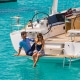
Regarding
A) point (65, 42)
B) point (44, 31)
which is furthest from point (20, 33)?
point (65, 42)

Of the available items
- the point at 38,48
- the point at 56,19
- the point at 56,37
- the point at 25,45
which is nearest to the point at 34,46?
the point at 38,48

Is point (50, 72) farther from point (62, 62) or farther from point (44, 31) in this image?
point (44, 31)

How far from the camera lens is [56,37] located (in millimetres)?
17234

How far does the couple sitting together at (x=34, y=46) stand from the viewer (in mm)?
15430

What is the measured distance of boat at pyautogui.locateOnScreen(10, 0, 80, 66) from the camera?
15570mm

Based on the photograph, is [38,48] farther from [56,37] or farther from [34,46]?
[56,37]

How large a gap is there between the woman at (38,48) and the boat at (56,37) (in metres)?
0.27

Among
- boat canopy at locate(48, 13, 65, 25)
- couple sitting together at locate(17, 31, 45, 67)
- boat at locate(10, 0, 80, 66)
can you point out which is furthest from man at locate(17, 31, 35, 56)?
boat canopy at locate(48, 13, 65, 25)

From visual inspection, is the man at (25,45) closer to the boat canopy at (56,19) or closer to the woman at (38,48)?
the woman at (38,48)

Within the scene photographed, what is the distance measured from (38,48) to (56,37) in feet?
5.76

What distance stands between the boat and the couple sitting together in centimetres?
29

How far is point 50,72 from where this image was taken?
1535 cm

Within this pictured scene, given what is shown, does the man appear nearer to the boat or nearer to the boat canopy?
the boat

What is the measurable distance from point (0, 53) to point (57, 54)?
390 centimetres
